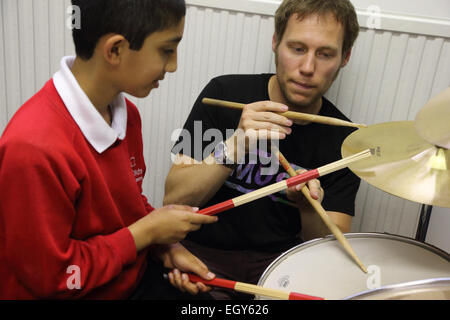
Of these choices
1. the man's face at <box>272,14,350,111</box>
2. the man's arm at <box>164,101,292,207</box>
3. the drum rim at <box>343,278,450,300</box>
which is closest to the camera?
the drum rim at <box>343,278,450,300</box>

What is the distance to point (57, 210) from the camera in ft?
2.10

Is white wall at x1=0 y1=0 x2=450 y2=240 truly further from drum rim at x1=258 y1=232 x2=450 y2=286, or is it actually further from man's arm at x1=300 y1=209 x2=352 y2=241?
drum rim at x1=258 y1=232 x2=450 y2=286

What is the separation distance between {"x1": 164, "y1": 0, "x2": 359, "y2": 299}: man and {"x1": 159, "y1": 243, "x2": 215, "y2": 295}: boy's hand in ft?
0.54

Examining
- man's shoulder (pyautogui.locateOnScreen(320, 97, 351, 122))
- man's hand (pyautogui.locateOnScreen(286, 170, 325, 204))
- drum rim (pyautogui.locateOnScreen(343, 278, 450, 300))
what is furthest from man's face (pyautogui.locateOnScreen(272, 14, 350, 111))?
drum rim (pyautogui.locateOnScreen(343, 278, 450, 300))

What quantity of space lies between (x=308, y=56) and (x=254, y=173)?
335 millimetres

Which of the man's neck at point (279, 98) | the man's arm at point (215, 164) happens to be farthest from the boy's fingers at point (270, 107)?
the man's neck at point (279, 98)

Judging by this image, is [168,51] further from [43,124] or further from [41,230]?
[41,230]

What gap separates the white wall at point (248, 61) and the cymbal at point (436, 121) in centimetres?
51

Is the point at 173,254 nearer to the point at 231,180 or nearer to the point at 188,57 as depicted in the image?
the point at 231,180

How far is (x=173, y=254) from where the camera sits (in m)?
0.87

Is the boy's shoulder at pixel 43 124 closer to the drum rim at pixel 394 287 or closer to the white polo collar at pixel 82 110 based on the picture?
the white polo collar at pixel 82 110

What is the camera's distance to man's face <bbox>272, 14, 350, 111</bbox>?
1.00 m

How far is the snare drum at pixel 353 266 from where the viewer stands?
747 mm
